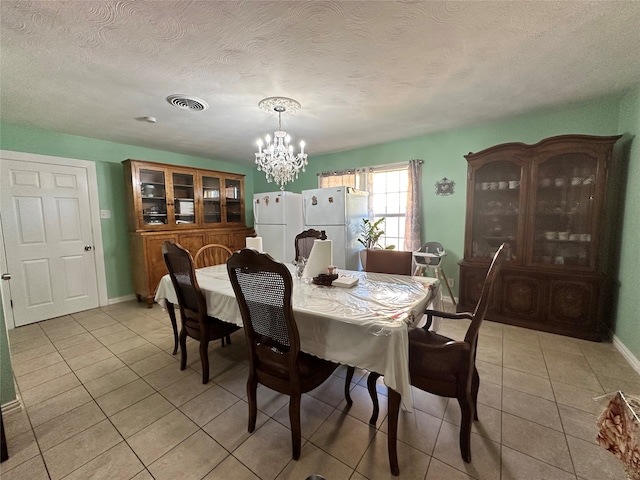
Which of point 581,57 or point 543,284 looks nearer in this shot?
point 581,57

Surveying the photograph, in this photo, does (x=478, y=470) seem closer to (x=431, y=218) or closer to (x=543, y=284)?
(x=543, y=284)

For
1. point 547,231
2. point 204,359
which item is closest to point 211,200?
point 204,359

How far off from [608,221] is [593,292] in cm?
77

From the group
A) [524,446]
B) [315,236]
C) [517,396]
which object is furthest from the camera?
[315,236]

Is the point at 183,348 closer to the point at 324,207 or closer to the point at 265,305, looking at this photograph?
the point at 265,305

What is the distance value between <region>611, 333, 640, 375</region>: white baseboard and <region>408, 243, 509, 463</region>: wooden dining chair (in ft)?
6.21

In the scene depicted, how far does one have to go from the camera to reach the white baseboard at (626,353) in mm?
2066

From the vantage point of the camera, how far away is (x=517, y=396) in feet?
5.95

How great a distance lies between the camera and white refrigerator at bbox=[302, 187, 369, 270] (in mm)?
3679

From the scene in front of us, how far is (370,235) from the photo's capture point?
13.1ft

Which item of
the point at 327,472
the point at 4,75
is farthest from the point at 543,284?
the point at 4,75

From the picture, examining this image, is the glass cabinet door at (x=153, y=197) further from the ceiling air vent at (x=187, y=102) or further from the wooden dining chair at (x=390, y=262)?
the wooden dining chair at (x=390, y=262)

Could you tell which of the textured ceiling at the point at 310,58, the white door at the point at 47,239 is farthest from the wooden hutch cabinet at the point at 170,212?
the textured ceiling at the point at 310,58

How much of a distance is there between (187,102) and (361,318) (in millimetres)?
2490
